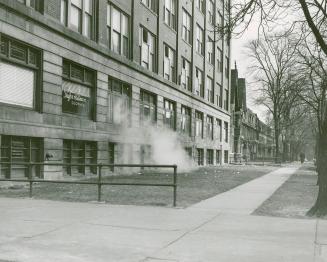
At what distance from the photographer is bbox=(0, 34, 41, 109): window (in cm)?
1541

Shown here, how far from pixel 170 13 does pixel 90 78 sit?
1452 centimetres

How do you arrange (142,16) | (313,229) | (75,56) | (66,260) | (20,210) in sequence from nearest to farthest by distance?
(66,260)
(313,229)
(20,210)
(75,56)
(142,16)

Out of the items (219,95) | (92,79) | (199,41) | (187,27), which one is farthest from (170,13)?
(219,95)

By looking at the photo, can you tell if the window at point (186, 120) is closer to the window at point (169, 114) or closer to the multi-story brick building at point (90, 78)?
the multi-story brick building at point (90, 78)

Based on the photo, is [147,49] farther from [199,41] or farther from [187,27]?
[199,41]

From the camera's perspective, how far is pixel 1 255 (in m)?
5.83

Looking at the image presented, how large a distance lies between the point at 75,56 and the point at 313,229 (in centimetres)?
1374

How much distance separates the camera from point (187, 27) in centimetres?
3831

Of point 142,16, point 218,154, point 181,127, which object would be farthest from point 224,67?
point 142,16

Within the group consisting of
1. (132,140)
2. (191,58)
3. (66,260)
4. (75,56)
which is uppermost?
(191,58)

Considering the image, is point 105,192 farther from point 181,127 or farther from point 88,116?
point 181,127

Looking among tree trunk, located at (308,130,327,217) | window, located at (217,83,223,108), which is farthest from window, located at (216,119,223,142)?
tree trunk, located at (308,130,327,217)

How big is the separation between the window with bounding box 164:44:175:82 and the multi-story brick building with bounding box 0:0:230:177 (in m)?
0.07

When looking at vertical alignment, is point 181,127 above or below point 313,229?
above
